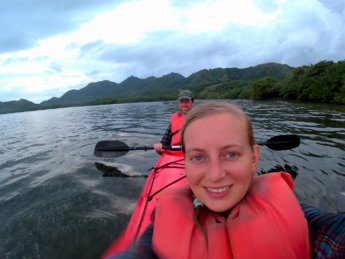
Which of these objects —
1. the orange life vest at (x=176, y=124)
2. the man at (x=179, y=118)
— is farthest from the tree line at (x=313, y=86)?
the orange life vest at (x=176, y=124)

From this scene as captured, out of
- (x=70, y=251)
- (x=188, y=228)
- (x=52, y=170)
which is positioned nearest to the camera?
(x=188, y=228)

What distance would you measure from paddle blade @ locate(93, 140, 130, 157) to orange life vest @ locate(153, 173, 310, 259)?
195 inches

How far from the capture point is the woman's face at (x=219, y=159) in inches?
63.9

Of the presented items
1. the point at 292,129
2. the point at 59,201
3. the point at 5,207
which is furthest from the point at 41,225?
the point at 292,129

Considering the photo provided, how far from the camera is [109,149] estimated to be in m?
6.70

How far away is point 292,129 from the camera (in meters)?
11.8

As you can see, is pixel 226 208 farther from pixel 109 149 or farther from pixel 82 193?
pixel 109 149

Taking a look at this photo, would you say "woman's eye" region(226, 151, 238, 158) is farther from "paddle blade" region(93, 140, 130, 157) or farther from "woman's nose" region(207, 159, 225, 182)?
"paddle blade" region(93, 140, 130, 157)

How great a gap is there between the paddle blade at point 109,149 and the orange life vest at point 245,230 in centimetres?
495

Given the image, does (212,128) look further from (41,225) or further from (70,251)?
(41,225)

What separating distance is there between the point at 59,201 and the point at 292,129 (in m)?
9.44

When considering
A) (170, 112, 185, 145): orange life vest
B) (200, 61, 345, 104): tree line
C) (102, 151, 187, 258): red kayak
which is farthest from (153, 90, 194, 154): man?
(200, 61, 345, 104): tree line

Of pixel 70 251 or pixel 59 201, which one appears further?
pixel 59 201

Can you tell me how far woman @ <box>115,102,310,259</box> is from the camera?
1637 millimetres
